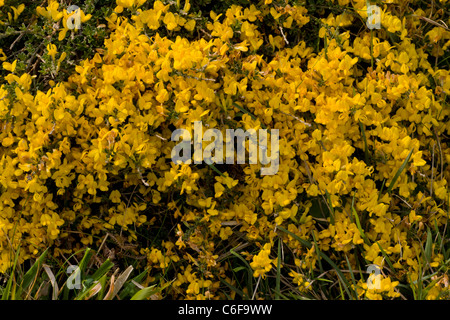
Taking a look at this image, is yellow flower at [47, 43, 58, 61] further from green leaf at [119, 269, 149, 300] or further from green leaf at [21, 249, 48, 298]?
green leaf at [119, 269, 149, 300]

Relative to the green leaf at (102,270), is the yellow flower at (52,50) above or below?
above

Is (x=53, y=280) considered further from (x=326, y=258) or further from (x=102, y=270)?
(x=326, y=258)

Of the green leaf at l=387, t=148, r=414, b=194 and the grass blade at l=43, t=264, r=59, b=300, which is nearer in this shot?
the grass blade at l=43, t=264, r=59, b=300

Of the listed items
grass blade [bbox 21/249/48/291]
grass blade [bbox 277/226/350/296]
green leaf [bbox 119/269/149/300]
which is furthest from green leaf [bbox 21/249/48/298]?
grass blade [bbox 277/226/350/296]

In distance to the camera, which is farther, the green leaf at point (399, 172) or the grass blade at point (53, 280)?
the green leaf at point (399, 172)

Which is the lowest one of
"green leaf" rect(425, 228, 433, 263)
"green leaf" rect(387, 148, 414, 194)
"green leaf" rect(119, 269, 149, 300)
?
"green leaf" rect(119, 269, 149, 300)

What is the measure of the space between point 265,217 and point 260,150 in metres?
0.25

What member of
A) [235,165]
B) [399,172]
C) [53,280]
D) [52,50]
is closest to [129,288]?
[53,280]

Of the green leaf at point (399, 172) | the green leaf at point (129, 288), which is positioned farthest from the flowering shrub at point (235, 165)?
the green leaf at point (129, 288)

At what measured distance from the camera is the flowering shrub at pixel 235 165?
1897 mm

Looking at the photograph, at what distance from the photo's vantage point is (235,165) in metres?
2.11

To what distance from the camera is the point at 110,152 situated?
183cm

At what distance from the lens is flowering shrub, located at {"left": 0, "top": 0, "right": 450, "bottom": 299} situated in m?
1.90

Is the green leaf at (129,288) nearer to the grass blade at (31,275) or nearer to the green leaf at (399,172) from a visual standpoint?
the grass blade at (31,275)
